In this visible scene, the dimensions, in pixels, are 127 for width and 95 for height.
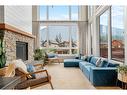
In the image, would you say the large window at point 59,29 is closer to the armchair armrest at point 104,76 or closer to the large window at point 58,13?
the large window at point 58,13

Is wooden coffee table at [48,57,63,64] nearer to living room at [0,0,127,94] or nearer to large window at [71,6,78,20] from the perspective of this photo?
living room at [0,0,127,94]

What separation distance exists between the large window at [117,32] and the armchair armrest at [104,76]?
98cm

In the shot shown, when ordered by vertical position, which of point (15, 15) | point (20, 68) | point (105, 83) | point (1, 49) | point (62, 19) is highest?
point (62, 19)

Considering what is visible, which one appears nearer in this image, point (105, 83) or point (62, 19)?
point (105, 83)

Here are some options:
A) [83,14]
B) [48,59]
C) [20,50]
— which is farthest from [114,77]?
[83,14]

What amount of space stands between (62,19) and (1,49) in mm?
7966

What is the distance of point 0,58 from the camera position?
4094mm

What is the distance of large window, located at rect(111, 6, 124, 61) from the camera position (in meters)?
5.48

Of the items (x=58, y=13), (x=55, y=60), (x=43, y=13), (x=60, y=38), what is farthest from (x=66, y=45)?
(x=43, y=13)

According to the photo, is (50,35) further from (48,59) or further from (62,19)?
(48,59)

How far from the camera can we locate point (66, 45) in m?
12.0

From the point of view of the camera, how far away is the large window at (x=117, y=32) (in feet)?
18.0

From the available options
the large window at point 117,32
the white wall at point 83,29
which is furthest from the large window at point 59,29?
the large window at point 117,32

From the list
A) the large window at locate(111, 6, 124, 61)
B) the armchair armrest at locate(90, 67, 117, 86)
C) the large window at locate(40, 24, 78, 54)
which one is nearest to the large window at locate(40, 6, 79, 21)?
the large window at locate(40, 24, 78, 54)
